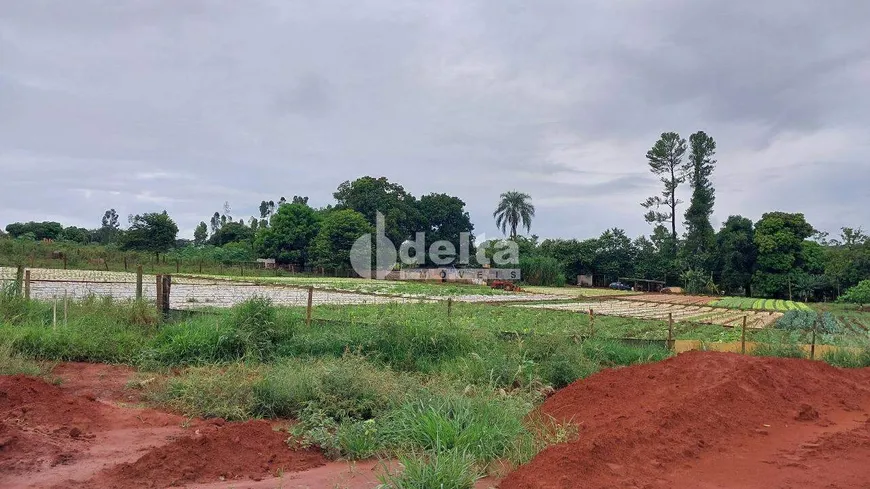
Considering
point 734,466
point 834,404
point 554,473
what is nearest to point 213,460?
point 554,473

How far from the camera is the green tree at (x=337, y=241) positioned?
56812 millimetres

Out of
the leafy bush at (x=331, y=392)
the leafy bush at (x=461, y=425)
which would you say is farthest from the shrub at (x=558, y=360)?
the leafy bush at (x=461, y=425)

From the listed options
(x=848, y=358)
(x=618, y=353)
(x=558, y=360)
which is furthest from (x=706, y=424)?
(x=848, y=358)

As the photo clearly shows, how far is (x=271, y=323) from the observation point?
937 centimetres

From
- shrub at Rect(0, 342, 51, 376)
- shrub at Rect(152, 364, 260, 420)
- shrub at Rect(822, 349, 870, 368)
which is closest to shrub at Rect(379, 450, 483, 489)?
shrub at Rect(152, 364, 260, 420)

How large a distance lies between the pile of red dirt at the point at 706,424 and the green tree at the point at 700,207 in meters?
47.8

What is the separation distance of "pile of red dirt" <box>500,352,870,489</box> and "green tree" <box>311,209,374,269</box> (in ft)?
163

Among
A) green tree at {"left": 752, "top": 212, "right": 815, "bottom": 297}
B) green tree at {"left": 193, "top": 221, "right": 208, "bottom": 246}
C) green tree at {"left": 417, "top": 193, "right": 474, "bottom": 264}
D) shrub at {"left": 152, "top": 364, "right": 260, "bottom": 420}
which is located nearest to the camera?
shrub at {"left": 152, "top": 364, "right": 260, "bottom": 420}

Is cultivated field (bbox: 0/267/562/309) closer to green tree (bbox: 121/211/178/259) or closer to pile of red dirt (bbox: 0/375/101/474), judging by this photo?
pile of red dirt (bbox: 0/375/101/474)

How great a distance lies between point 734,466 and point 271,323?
6832 mm

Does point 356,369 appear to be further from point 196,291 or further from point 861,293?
point 861,293

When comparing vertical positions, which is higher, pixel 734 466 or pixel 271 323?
pixel 271 323

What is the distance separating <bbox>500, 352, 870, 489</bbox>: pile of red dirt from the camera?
464 cm

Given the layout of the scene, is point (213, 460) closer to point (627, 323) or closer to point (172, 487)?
point (172, 487)
